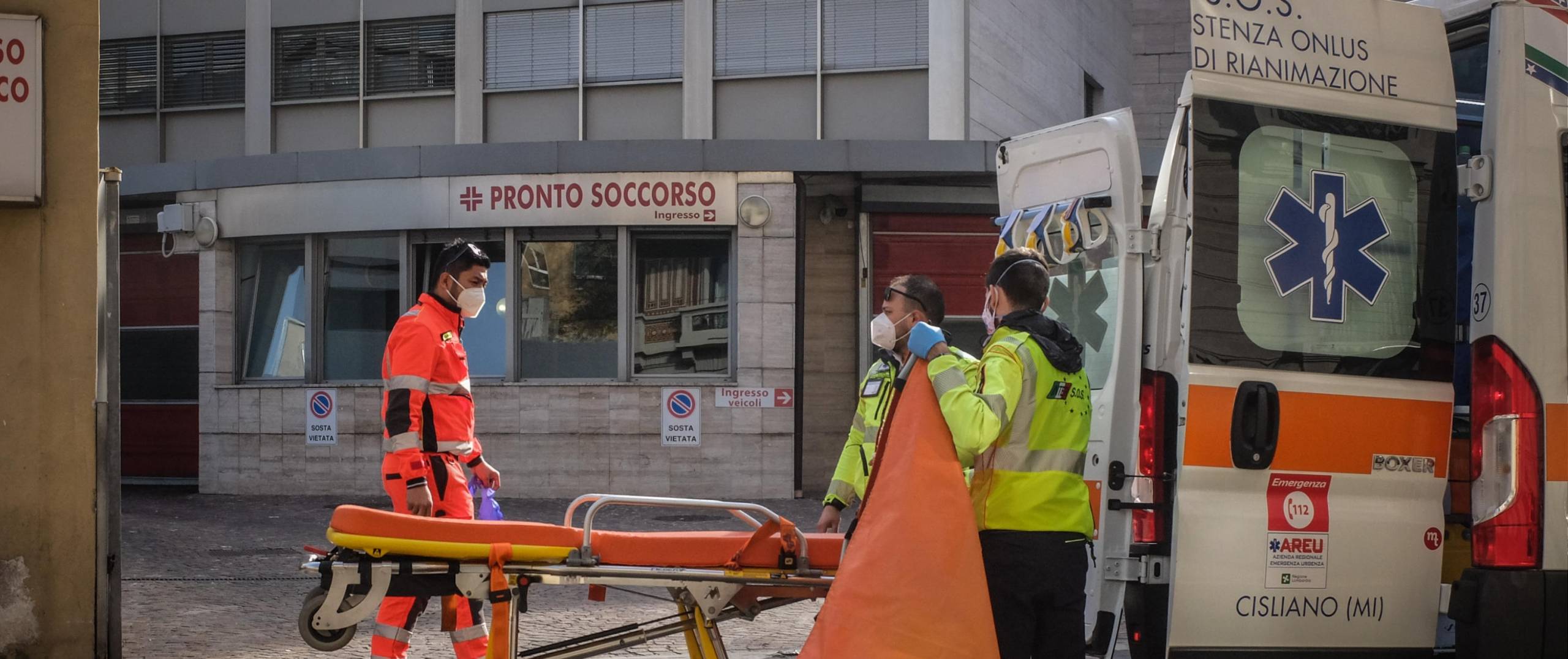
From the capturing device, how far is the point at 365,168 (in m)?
16.8

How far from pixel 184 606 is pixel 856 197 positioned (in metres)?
10.2

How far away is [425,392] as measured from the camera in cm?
593

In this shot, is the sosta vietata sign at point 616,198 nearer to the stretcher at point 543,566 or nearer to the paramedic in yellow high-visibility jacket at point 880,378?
the paramedic in yellow high-visibility jacket at point 880,378

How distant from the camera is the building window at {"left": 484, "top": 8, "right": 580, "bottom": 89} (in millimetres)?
17609

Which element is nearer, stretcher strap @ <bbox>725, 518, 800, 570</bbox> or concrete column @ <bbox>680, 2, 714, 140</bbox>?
stretcher strap @ <bbox>725, 518, 800, 570</bbox>

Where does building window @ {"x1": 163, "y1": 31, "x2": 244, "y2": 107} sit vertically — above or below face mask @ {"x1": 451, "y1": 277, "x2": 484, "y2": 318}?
above

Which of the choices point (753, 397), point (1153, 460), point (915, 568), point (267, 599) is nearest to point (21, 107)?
point (267, 599)

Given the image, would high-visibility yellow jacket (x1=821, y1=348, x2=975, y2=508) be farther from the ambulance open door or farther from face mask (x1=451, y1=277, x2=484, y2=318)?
face mask (x1=451, y1=277, x2=484, y2=318)

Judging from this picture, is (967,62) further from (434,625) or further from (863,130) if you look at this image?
(434,625)

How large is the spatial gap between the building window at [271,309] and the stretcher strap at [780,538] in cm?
1401

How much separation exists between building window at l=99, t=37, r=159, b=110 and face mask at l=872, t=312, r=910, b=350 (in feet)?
55.1

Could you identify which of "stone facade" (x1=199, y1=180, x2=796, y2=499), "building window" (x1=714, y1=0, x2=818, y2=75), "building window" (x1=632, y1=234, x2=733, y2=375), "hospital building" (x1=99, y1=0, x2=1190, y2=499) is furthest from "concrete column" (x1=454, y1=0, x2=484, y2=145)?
"stone facade" (x1=199, y1=180, x2=796, y2=499)

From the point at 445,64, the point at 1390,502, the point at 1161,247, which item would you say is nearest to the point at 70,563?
the point at 1161,247

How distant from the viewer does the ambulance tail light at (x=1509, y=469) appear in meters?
4.53
